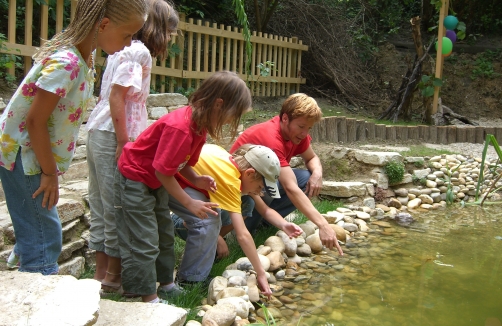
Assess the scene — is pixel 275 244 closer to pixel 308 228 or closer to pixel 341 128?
pixel 308 228

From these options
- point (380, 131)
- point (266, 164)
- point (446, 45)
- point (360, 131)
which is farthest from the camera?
point (446, 45)

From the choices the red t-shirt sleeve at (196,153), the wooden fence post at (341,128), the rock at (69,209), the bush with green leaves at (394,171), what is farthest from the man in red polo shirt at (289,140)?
the wooden fence post at (341,128)

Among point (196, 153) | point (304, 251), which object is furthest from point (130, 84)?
point (304, 251)

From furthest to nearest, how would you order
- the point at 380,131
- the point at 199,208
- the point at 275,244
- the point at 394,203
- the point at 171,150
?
the point at 380,131, the point at 394,203, the point at 275,244, the point at 199,208, the point at 171,150

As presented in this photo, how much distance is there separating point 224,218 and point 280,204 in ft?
1.91

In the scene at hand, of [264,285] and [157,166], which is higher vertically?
[157,166]

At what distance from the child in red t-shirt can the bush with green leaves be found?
325cm

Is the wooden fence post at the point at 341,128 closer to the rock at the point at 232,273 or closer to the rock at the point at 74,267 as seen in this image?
the rock at the point at 232,273

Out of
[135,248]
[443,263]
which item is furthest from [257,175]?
[443,263]

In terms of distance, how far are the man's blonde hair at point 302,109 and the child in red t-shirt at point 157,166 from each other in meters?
0.97

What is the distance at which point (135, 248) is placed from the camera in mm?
2494

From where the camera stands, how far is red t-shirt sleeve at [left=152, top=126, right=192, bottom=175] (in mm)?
2338

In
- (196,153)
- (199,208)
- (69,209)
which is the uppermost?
(196,153)

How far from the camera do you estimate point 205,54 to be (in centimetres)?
735
